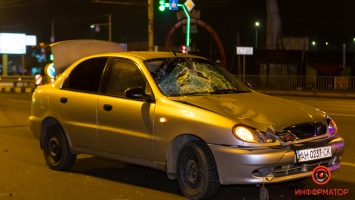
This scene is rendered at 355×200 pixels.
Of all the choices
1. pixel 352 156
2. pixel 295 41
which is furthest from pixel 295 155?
pixel 295 41

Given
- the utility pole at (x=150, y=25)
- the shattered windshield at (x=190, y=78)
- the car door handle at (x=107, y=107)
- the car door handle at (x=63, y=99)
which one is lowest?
the car door handle at (x=107, y=107)

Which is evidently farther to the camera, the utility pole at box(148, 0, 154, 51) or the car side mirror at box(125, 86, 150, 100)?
the utility pole at box(148, 0, 154, 51)

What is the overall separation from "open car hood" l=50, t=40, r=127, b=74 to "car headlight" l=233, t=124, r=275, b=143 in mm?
5432

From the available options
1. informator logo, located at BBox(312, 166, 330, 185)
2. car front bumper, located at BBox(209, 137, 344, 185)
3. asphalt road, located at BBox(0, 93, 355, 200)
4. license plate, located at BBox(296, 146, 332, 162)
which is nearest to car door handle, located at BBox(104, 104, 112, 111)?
asphalt road, located at BBox(0, 93, 355, 200)

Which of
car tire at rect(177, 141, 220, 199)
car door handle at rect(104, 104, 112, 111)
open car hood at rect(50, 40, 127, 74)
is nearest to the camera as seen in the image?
car tire at rect(177, 141, 220, 199)

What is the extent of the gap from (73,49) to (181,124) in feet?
16.0

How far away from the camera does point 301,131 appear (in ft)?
17.8

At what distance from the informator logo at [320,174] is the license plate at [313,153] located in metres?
0.16

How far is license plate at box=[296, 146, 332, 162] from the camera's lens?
210 inches

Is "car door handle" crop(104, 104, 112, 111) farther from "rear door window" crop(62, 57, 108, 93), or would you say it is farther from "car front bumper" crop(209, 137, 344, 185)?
"car front bumper" crop(209, 137, 344, 185)

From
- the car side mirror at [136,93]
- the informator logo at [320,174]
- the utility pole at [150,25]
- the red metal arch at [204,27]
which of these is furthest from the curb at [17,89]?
the informator logo at [320,174]

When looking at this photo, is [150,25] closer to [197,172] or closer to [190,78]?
[190,78]

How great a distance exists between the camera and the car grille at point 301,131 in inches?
208

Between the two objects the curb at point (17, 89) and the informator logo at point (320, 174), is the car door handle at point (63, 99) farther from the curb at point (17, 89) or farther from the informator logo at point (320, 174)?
the curb at point (17, 89)
